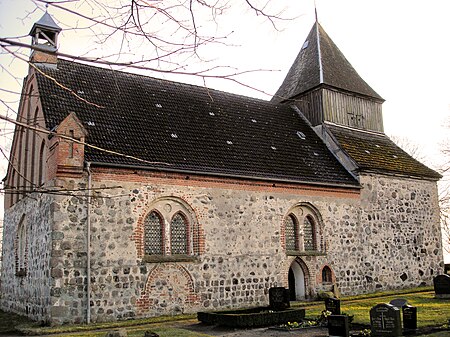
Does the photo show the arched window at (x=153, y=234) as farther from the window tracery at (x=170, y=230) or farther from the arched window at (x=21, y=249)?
the arched window at (x=21, y=249)

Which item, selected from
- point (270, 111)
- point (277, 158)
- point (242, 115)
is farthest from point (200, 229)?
point (270, 111)

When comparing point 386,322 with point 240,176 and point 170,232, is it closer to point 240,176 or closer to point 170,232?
point 170,232

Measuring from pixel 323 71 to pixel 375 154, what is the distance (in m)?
5.07

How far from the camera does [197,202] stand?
16781mm

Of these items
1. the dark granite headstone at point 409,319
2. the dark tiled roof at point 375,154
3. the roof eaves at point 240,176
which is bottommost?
the dark granite headstone at point 409,319

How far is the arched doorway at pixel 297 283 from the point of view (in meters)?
18.9

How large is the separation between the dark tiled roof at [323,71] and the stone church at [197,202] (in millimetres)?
221

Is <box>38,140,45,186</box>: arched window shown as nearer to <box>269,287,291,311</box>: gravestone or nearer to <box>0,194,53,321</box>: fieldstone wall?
<box>0,194,53,321</box>: fieldstone wall

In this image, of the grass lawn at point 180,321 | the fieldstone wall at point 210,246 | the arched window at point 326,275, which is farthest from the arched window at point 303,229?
the grass lawn at point 180,321

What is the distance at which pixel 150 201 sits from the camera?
15.8m

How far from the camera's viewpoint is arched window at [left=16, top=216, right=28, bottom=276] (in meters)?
17.5

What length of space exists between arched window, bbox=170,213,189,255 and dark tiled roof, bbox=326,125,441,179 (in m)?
8.84

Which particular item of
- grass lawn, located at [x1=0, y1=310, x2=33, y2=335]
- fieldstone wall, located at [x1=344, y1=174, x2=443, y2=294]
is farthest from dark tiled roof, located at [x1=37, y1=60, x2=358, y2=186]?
grass lawn, located at [x1=0, y1=310, x2=33, y2=335]

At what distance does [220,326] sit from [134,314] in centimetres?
330
